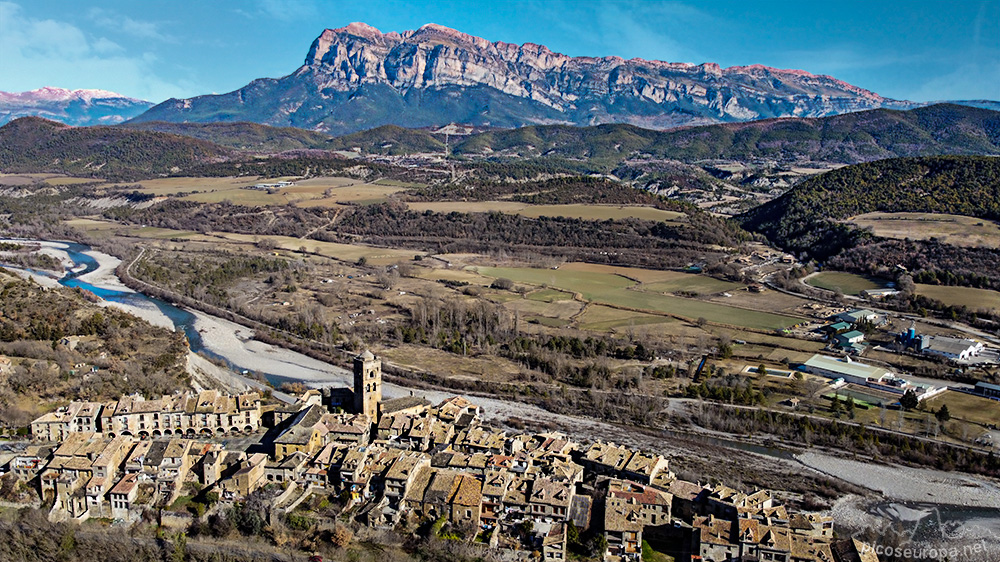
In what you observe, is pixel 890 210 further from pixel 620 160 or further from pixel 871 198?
pixel 620 160

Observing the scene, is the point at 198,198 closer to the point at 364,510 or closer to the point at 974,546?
the point at 364,510

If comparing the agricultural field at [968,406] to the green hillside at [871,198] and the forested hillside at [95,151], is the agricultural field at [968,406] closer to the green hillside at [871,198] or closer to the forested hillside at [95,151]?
the green hillside at [871,198]

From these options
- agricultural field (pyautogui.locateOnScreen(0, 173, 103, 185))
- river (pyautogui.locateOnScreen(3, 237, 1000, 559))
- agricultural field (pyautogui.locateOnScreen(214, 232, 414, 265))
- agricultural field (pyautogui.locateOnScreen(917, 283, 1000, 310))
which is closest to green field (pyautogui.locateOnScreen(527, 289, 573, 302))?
agricultural field (pyautogui.locateOnScreen(214, 232, 414, 265))

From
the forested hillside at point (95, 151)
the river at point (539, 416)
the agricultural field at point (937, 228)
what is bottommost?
the river at point (539, 416)

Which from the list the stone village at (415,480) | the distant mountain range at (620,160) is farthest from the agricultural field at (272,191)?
the stone village at (415,480)

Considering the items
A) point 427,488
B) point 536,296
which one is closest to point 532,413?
point 427,488

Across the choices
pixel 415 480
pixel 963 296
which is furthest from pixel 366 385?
pixel 963 296
